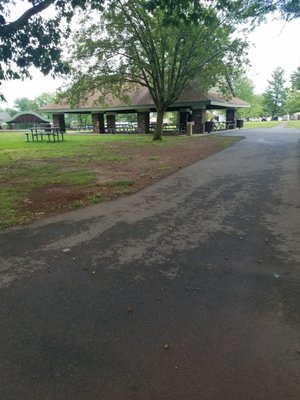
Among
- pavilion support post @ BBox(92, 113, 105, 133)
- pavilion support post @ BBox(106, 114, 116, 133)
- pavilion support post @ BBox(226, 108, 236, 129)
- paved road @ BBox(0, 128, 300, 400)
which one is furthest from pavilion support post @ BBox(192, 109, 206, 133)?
paved road @ BBox(0, 128, 300, 400)

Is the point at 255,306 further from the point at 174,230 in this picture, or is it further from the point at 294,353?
the point at 174,230

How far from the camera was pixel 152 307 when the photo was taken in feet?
A: 9.35

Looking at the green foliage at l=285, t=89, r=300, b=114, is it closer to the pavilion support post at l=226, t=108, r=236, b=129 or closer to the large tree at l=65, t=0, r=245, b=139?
the pavilion support post at l=226, t=108, r=236, b=129

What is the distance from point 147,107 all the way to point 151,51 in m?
Result: 9.15

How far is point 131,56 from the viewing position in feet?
65.1

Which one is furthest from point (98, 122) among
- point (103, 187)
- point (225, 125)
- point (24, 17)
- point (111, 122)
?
point (103, 187)

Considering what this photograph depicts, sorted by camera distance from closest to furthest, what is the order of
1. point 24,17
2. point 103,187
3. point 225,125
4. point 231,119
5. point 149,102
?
point 103,187 < point 24,17 < point 149,102 < point 225,125 < point 231,119

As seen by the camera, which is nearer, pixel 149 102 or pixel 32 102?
pixel 149 102

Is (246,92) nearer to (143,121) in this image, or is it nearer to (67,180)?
(143,121)

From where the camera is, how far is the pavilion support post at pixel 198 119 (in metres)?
27.0

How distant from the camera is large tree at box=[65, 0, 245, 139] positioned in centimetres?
1848

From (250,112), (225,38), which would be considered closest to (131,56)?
(225,38)

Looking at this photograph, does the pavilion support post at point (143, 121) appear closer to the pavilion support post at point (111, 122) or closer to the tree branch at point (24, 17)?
the pavilion support post at point (111, 122)

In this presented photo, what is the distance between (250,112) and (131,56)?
5768cm
